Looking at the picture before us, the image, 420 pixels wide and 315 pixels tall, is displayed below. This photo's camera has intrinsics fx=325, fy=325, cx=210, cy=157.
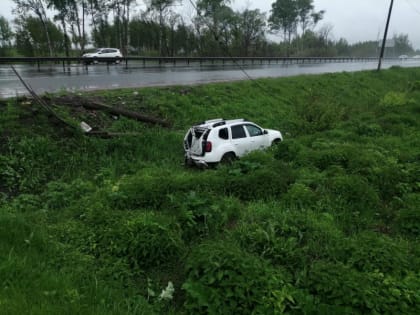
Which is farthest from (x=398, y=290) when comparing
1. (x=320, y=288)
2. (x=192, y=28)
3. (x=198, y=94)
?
(x=192, y=28)

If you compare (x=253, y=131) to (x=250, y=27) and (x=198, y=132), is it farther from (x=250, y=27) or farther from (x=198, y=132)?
(x=250, y=27)

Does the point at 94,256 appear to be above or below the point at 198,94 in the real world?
below

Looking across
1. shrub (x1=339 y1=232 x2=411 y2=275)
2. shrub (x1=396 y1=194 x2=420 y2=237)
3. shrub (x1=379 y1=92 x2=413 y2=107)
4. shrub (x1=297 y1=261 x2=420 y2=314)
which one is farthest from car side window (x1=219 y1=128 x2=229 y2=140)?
shrub (x1=379 y1=92 x2=413 y2=107)

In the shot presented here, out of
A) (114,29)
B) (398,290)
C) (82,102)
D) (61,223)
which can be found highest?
(114,29)

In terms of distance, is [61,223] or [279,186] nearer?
[61,223]

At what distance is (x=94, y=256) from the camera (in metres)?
4.62

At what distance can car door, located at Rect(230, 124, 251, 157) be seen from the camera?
10.6 metres

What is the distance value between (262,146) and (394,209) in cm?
548

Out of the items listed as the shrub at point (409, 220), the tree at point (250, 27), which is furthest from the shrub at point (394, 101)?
the tree at point (250, 27)

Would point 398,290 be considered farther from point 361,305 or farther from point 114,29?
point 114,29

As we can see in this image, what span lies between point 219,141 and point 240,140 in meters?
0.91

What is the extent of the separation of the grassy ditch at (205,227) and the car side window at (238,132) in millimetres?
1520

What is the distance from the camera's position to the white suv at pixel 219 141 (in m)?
10.0

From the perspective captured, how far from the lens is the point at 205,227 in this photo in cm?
555
